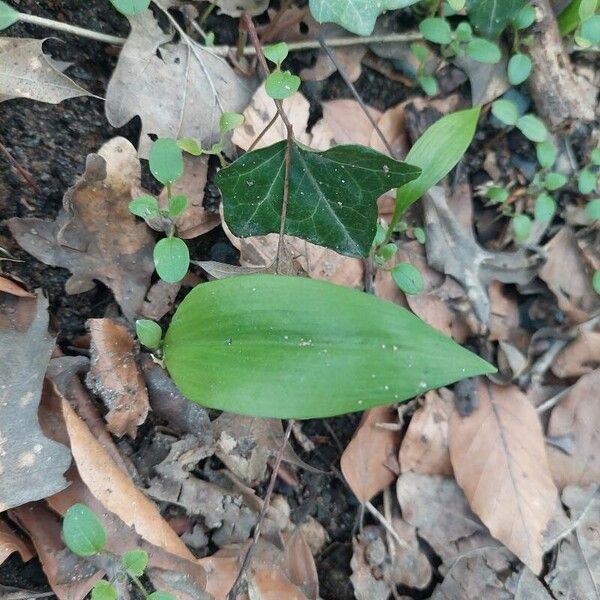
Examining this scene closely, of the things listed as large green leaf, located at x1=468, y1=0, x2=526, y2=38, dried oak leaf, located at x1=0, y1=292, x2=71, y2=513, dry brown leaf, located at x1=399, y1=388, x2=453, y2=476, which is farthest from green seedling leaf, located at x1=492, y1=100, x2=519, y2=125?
dried oak leaf, located at x1=0, y1=292, x2=71, y2=513

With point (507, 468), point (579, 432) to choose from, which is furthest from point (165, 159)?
point (579, 432)

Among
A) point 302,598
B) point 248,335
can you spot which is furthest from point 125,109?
point 302,598

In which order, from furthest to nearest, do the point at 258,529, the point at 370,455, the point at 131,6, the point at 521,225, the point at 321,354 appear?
the point at 521,225
the point at 370,455
the point at 258,529
the point at 131,6
the point at 321,354

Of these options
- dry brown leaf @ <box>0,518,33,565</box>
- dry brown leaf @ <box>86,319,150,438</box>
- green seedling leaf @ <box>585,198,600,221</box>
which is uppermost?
green seedling leaf @ <box>585,198,600,221</box>

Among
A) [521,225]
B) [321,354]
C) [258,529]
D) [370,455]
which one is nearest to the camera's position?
[321,354]

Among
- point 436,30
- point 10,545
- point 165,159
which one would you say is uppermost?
point 436,30

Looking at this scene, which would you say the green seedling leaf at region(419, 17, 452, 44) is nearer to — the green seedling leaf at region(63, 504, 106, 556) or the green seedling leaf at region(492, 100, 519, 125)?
the green seedling leaf at region(492, 100, 519, 125)

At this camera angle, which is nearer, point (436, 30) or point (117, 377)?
point (117, 377)

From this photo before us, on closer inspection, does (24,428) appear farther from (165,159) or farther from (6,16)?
(6,16)
